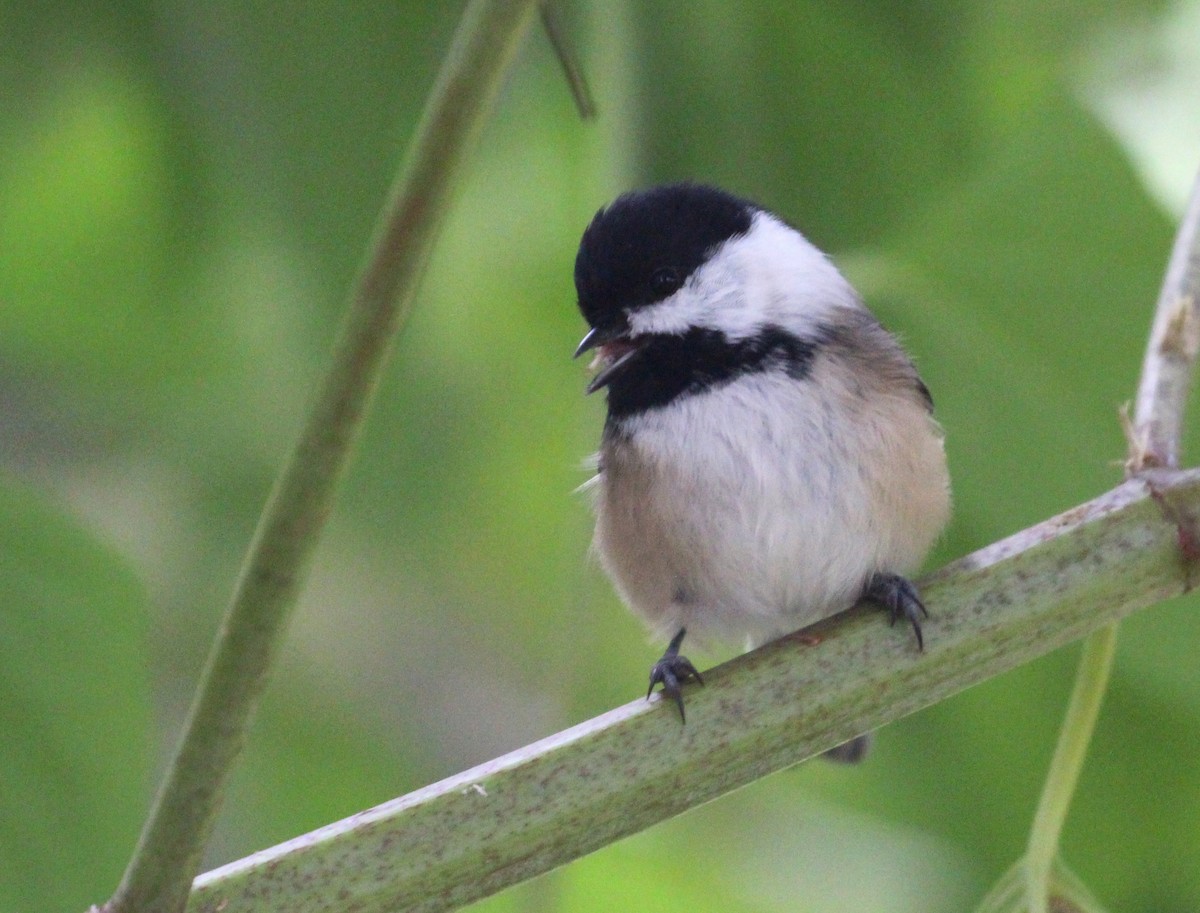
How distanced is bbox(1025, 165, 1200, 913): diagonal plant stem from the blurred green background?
7cm

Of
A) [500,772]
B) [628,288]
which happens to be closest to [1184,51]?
[628,288]

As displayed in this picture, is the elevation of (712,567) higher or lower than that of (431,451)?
lower

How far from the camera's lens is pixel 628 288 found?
900mm

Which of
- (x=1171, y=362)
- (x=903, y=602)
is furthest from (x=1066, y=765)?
(x=1171, y=362)

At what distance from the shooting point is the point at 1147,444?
61 cm

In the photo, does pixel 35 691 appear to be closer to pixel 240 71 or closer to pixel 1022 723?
pixel 240 71

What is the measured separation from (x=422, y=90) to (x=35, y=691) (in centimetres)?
44

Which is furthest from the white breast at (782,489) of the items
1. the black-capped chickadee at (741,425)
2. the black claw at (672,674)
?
the black claw at (672,674)

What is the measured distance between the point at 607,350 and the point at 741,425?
0.11 meters

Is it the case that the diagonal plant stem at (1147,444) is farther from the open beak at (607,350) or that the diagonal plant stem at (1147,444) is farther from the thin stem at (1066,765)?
the open beak at (607,350)

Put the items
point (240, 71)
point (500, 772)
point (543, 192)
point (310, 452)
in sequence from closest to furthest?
point (310, 452)
point (500, 772)
point (240, 71)
point (543, 192)

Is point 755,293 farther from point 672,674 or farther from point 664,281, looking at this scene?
point 672,674

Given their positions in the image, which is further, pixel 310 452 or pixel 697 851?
pixel 697 851

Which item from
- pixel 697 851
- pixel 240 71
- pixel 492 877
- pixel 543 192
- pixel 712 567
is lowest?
pixel 697 851
